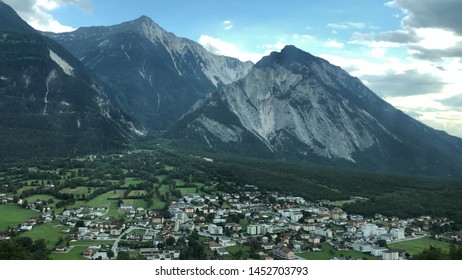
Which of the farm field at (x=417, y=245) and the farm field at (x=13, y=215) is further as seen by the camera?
the farm field at (x=13, y=215)

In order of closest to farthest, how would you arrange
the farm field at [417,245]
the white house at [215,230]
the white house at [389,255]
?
1. the white house at [389,255]
2. the farm field at [417,245]
3. the white house at [215,230]

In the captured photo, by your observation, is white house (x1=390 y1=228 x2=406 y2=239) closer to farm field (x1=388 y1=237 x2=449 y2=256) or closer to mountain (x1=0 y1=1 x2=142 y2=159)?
farm field (x1=388 y1=237 x2=449 y2=256)

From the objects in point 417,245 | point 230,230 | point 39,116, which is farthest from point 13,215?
point 39,116

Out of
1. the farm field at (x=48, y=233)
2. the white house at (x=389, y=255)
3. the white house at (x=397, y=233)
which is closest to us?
the white house at (x=389, y=255)

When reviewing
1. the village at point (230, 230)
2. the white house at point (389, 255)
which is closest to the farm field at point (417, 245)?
the village at point (230, 230)

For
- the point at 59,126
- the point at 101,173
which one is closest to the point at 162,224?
the point at 101,173

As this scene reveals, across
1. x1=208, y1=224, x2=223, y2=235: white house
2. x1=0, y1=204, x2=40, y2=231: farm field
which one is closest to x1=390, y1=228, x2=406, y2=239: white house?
x1=208, y1=224, x2=223, y2=235: white house

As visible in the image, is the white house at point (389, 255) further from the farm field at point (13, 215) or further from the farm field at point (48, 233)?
the farm field at point (13, 215)

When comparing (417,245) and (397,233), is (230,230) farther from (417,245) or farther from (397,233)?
(417,245)

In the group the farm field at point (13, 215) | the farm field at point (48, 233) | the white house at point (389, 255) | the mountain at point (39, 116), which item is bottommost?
the white house at point (389, 255)
